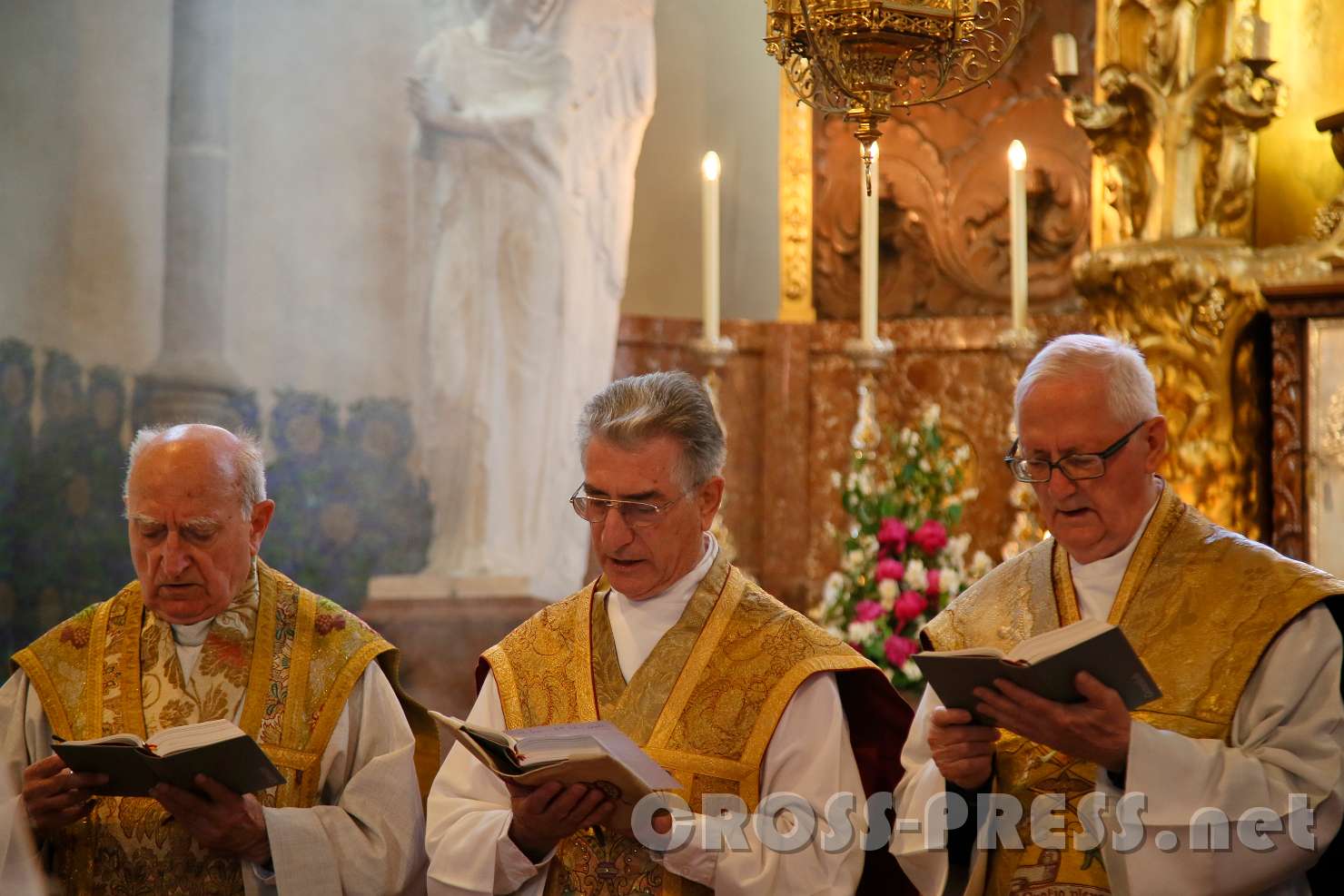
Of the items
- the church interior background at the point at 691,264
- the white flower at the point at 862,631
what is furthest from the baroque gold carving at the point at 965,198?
the white flower at the point at 862,631

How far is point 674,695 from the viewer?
366cm

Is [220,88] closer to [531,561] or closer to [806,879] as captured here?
[531,561]

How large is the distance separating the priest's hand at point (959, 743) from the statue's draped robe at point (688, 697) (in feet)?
0.75

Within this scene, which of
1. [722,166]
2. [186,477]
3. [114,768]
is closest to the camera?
[114,768]

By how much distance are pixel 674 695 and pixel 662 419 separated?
61cm

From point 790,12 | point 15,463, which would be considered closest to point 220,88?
point 15,463

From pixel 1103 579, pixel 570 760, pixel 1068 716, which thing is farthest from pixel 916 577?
pixel 570 760

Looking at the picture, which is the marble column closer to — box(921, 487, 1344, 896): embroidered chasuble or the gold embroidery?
the gold embroidery

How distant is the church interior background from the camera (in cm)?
560

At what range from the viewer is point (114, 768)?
342 cm

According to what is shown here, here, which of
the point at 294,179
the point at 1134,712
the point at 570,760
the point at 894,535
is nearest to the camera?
the point at 570,760

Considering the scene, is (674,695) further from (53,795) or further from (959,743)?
(53,795)

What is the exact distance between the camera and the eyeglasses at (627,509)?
358 cm

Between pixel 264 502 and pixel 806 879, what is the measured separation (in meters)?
1.54
